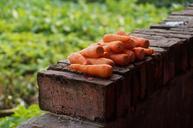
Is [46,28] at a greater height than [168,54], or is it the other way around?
[168,54]

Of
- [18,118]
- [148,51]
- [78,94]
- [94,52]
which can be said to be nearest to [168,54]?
[148,51]

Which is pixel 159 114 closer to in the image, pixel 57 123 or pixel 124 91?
pixel 124 91

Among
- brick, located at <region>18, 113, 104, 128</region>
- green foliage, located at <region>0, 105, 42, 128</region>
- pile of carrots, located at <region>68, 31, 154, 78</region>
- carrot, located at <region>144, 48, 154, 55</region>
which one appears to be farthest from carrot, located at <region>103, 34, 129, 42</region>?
green foliage, located at <region>0, 105, 42, 128</region>

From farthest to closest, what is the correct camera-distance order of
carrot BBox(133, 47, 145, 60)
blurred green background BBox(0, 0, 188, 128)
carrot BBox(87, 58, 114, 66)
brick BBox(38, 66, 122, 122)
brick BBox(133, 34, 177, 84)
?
1. blurred green background BBox(0, 0, 188, 128)
2. brick BBox(133, 34, 177, 84)
3. carrot BBox(133, 47, 145, 60)
4. carrot BBox(87, 58, 114, 66)
5. brick BBox(38, 66, 122, 122)

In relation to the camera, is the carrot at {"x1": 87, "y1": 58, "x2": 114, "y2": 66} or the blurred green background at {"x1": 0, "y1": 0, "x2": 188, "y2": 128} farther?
the blurred green background at {"x1": 0, "y1": 0, "x2": 188, "y2": 128}

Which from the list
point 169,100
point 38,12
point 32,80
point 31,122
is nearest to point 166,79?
point 169,100

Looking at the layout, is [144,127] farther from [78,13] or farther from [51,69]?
[78,13]

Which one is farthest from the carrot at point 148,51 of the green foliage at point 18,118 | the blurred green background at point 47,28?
the blurred green background at point 47,28

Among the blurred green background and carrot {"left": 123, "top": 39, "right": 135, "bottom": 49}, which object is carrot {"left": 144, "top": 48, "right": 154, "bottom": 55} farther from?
the blurred green background

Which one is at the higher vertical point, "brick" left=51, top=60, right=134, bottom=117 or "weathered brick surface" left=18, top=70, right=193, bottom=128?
"brick" left=51, top=60, right=134, bottom=117
